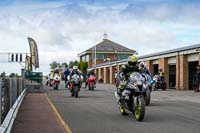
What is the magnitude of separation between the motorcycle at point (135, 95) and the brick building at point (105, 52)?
93110mm

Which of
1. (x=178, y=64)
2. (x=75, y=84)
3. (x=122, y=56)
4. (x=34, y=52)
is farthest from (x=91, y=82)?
(x=122, y=56)

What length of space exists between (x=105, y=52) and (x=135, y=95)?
9736 centimetres

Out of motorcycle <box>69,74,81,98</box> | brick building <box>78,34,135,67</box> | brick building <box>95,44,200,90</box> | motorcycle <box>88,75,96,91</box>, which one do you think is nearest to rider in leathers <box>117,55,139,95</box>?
motorcycle <box>69,74,81,98</box>

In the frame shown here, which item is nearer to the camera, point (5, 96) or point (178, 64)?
point (5, 96)

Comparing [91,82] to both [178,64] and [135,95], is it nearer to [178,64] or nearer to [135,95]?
[178,64]

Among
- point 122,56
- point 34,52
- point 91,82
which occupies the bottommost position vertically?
point 91,82

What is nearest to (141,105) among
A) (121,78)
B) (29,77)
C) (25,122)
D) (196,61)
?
(121,78)

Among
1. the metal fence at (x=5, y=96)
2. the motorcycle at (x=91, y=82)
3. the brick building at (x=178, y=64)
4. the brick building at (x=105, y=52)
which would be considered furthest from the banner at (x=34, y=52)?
the brick building at (x=105, y=52)

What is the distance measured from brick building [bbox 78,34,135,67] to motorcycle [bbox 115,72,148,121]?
93.1 metres

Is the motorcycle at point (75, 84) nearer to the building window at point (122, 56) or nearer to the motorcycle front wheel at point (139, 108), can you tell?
the motorcycle front wheel at point (139, 108)

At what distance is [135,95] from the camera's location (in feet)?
43.2

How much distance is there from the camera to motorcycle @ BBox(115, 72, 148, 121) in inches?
498

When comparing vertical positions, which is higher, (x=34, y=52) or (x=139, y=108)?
(x=34, y=52)

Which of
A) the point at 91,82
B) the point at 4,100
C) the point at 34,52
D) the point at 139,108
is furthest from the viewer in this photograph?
the point at 34,52
